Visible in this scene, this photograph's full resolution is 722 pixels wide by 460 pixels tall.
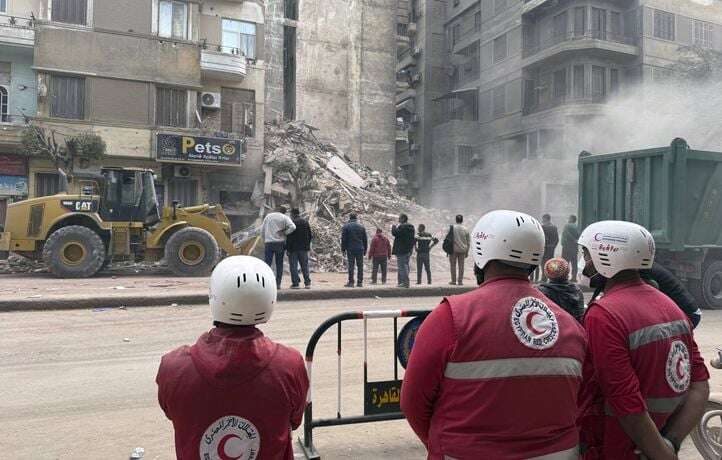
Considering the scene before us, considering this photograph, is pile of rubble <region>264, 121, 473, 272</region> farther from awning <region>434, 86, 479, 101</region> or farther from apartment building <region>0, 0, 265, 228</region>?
awning <region>434, 86, 479, 101</region>

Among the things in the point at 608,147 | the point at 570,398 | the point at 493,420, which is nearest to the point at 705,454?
the point at 570,398

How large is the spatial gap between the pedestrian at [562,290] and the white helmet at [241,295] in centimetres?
233

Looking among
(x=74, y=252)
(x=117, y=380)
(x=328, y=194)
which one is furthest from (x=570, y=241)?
(x=74, y=252)

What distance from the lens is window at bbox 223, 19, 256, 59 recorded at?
24.4m

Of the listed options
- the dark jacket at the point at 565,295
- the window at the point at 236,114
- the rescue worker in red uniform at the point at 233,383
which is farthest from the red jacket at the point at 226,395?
the window at the point at 236,114

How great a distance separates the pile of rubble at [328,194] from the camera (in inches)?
723

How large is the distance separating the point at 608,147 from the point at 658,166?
20626 millimetres

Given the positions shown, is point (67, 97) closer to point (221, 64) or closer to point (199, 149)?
point (199, 149)

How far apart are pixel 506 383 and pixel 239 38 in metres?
25.5

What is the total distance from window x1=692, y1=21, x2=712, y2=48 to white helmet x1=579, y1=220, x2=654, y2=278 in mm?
35944

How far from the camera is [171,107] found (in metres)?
22.5

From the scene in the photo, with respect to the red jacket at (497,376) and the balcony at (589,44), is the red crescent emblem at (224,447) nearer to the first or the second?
the red jacket at (497,376)

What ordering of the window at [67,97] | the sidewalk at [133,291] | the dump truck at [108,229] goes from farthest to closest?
1. the window at [67,97]
2. the dump truck at [108,229]
3. the sidewalk at [133,291]

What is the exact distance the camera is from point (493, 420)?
5.35ft
